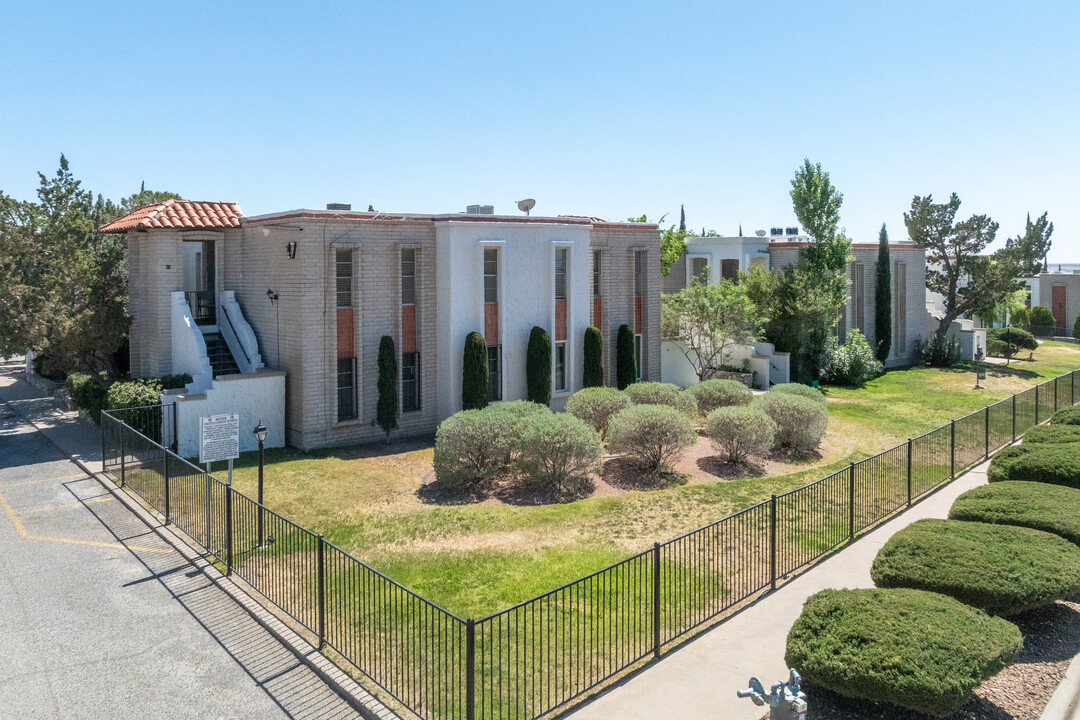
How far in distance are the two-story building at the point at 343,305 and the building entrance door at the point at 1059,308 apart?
144ft

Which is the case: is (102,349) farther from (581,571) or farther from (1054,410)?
(1054,410)

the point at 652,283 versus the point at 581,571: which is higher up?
the point at 652,283

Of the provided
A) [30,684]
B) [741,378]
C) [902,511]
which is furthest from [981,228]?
[30,684]

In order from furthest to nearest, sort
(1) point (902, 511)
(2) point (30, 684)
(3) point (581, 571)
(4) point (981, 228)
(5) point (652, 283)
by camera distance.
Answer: (4) point (981, 228)
(5) point (652, 283)
(1) point (902, 511)
(3) point (581, 571)
(2) point (30, 684)

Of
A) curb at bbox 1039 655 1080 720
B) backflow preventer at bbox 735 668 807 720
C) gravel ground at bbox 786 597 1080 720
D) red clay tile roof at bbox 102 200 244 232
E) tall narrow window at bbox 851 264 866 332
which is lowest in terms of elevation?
curb at bbox 1039 655 1080 720

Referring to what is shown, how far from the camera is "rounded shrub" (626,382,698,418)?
19.3m

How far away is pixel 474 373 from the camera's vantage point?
2053 cm

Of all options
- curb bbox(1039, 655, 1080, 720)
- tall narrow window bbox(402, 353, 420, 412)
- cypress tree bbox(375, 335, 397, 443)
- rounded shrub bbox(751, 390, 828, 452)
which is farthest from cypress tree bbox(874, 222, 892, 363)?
curb bbox(1039, 655, 1080, 720)

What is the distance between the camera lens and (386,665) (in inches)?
332

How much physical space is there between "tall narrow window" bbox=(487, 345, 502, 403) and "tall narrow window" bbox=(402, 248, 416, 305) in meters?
2.55

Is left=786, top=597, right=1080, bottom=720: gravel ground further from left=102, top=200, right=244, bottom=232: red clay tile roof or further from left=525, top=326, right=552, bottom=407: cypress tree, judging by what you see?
left=102, top=200, right=244, bottom=232: red clay tile roof

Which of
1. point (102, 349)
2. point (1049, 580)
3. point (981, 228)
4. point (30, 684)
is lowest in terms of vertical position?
point (30, 684)

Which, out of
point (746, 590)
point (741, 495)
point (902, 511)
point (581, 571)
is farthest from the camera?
point (741, 495)

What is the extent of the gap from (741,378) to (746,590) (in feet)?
63.3
